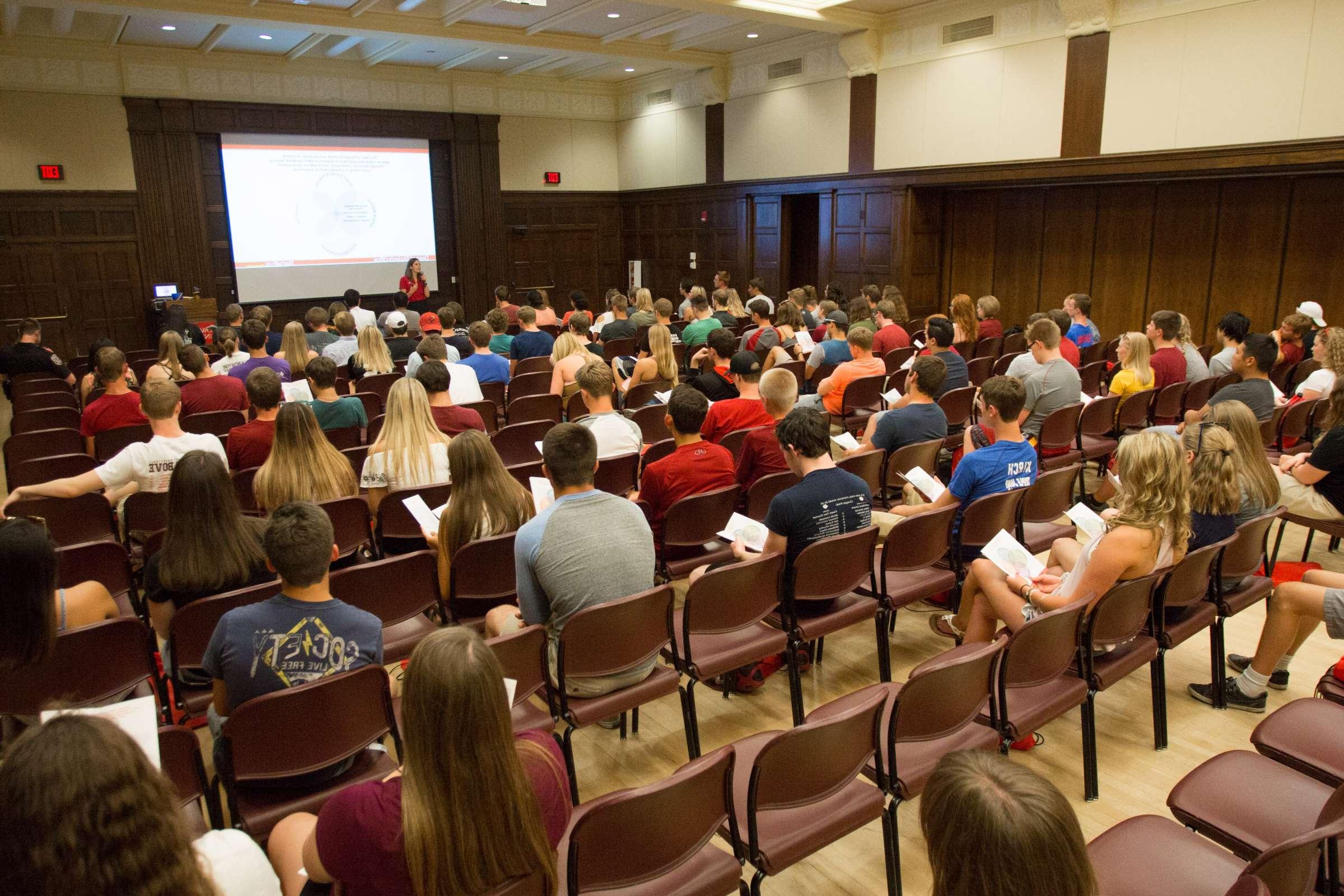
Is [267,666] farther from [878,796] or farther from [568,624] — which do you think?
[878,796]

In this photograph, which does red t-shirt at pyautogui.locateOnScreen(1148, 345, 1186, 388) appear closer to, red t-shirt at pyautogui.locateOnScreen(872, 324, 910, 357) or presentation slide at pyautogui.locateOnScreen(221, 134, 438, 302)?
red t-shirt at pyautogui.locateOnScreen(872, 324, 910, 357)

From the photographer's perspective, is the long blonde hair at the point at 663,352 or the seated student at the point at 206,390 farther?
the long blonde hair at the point at 663,352

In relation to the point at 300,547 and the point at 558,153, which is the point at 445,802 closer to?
the point at 300,547

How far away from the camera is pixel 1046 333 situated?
6.17 metres

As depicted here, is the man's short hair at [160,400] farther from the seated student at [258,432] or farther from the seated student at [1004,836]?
the seated student at [1004,836]

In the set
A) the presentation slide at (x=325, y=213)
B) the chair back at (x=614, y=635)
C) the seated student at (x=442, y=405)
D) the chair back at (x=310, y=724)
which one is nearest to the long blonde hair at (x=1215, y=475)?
the chair back at (x=614, y=635)

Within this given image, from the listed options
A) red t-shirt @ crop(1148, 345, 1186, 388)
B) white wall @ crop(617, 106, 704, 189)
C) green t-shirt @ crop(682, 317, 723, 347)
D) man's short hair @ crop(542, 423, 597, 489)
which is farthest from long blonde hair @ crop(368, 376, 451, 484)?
white wall @ crop(617, 106, 704, 189)

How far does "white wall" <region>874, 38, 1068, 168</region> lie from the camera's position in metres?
10.8

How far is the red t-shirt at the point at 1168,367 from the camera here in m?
6.84

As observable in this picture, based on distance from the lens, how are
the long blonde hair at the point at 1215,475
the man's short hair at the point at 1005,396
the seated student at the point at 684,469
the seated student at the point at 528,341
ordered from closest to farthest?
the long blonde hair at the point at 1215,475 < the man's short hair at the point at 1005,396 < the seated student at the point at 684,469 < the seated student at the point at 528,341

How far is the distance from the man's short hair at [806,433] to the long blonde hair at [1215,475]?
4.91 ft

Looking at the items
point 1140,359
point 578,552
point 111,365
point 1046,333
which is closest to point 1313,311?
point 1140,359

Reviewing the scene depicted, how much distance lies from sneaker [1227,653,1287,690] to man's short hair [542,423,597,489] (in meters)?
3.18

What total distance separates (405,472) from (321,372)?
1.31 metres
